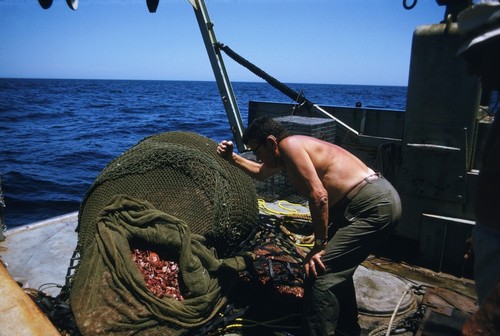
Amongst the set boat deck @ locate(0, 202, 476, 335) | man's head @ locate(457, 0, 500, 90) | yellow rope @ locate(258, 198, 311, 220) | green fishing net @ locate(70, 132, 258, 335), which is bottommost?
boat deck @ locate(0, 202, 476, 335)

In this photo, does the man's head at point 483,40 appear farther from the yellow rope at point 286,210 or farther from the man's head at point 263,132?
the yellow rope at point 286,210

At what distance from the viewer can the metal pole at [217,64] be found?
7.07 meters

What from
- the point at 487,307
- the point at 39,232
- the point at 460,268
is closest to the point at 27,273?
the point at 39,232

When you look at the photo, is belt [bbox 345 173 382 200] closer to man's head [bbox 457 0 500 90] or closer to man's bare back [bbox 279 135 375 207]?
man's bare back [bbox 279 135 375 207]

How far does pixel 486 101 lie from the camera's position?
224 inches

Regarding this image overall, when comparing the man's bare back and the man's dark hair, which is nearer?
the man's bare back

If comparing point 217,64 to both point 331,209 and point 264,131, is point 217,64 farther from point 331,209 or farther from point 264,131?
point 331,209

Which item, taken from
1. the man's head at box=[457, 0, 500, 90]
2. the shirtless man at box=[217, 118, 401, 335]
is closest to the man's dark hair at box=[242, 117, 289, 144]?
the shirtless man at box=[217, 118, 401, 335]

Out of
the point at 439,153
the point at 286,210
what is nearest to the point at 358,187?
the point at 439,153

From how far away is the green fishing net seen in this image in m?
2.90

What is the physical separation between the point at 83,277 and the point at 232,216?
1.48m

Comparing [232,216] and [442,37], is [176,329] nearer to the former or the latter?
[232,216]

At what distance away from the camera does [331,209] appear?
3.18 meters

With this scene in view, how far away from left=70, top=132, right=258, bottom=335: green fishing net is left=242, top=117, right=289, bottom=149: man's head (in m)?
0.77
